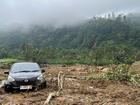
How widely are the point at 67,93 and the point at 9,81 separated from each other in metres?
3.34

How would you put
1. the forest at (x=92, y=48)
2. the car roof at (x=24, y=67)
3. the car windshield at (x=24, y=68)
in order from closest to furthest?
the car windshield at (x=24, y=68) < the car roof at (x=24, y=67) < the forest at (x=92, y=48)

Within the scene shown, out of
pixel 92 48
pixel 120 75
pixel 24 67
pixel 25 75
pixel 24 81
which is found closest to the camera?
pixel 24 81

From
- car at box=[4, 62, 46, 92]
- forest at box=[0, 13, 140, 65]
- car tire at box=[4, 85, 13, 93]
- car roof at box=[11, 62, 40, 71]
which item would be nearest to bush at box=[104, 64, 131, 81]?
Answer: car roof at box=[11, 62, 40, 71]

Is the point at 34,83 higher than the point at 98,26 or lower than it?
lower

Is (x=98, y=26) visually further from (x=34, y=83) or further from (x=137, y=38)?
(x=34, y=83)

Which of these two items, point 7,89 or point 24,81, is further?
point 7,89

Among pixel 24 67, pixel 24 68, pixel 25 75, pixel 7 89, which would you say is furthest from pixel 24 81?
pixel 24 67

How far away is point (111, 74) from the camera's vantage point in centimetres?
2519

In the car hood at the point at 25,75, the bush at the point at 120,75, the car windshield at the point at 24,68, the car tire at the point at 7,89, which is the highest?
the car windshield at the point at 24,68

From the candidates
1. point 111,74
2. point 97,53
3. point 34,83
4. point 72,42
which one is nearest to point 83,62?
point 97,53

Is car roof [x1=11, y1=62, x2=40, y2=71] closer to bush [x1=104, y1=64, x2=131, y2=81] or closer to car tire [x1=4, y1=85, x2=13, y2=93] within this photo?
car tire [x1=4, y1=85, x2=13, y2=93]

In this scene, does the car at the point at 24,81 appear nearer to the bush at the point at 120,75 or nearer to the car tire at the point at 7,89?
A: the car tire at the point at 7,89

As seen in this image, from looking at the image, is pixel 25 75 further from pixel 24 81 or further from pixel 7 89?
pixel 7 89

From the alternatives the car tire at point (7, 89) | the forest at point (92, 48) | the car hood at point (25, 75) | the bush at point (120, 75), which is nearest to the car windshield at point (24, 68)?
the car hood at point (25, 75)
